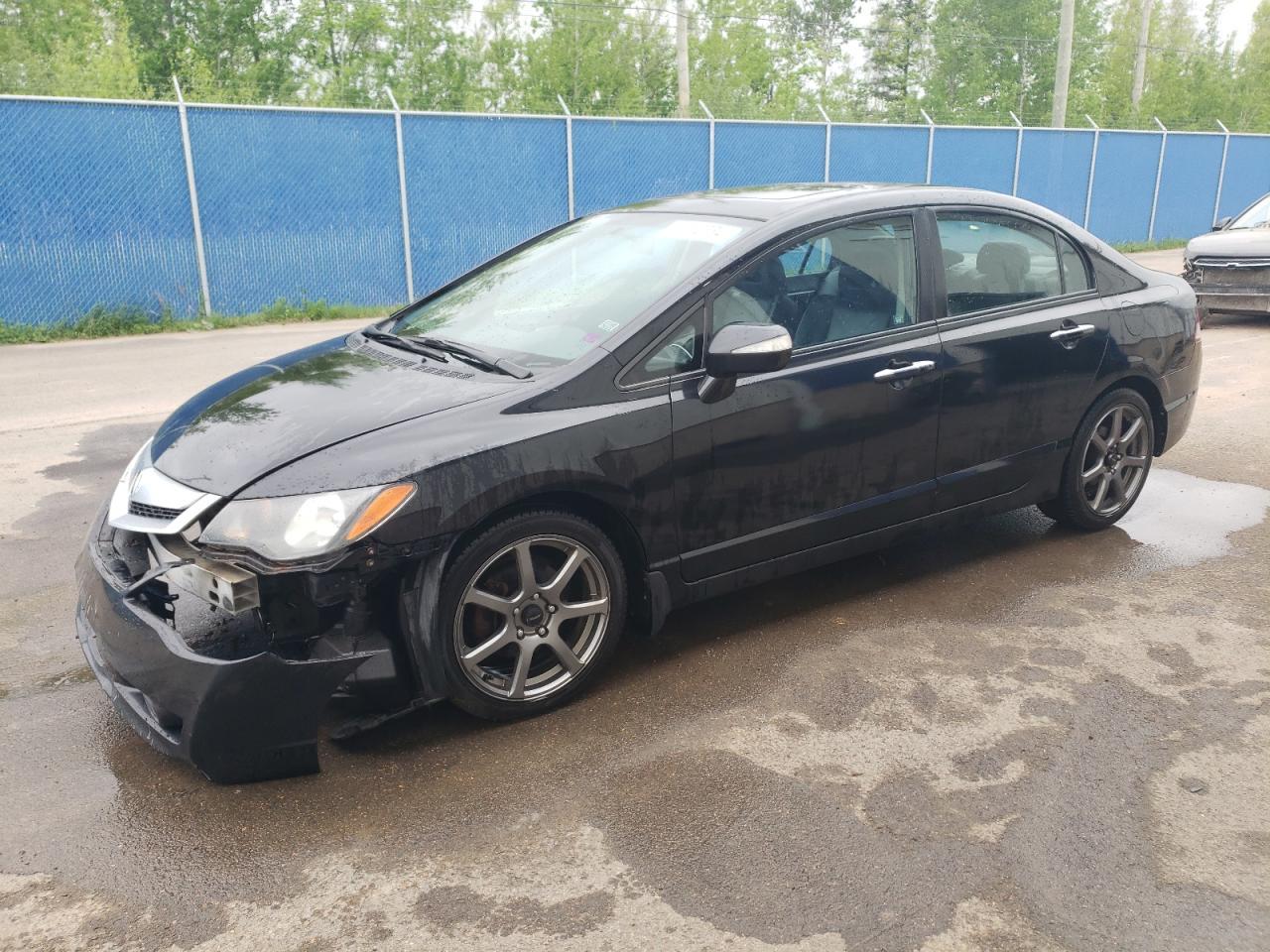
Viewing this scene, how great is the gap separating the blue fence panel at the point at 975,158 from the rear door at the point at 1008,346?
670 inches

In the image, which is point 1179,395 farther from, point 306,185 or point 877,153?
point 877,153

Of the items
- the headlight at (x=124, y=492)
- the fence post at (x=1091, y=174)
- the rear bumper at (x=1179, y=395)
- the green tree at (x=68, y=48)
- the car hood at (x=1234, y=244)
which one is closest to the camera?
the headlight at (x=124, y=492)

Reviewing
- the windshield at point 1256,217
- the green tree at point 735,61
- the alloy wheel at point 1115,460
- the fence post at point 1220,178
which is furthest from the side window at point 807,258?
the green tree at point 735,61

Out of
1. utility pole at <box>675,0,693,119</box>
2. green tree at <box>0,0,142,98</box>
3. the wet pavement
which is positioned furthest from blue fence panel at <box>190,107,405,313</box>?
utility pole at <box>675,0,693,119</box>

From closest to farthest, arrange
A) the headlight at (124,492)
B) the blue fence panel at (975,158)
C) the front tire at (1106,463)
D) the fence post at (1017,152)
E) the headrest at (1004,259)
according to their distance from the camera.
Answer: the headlight at (124,492) < the headrest at (1004,259) < the front tire at (1106,463) < the blue fence panel at (975,158) < the fence post at (1017,152)

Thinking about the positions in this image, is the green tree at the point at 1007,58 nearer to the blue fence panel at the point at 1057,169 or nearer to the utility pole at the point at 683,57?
the utility pole at the point at 683,57

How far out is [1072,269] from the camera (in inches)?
193

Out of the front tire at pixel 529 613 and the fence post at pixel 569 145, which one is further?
the fence post at pixel 569 145

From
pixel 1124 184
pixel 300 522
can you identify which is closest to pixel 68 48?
pixel 1124 184

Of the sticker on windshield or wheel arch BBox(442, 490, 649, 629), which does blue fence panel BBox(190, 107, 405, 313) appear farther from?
wheel arch BBox(442, 490, 649, 629)

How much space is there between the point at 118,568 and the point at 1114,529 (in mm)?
4579

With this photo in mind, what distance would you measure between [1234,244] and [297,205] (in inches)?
454

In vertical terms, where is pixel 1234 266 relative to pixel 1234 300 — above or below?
above

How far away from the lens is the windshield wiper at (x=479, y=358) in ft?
11.8
